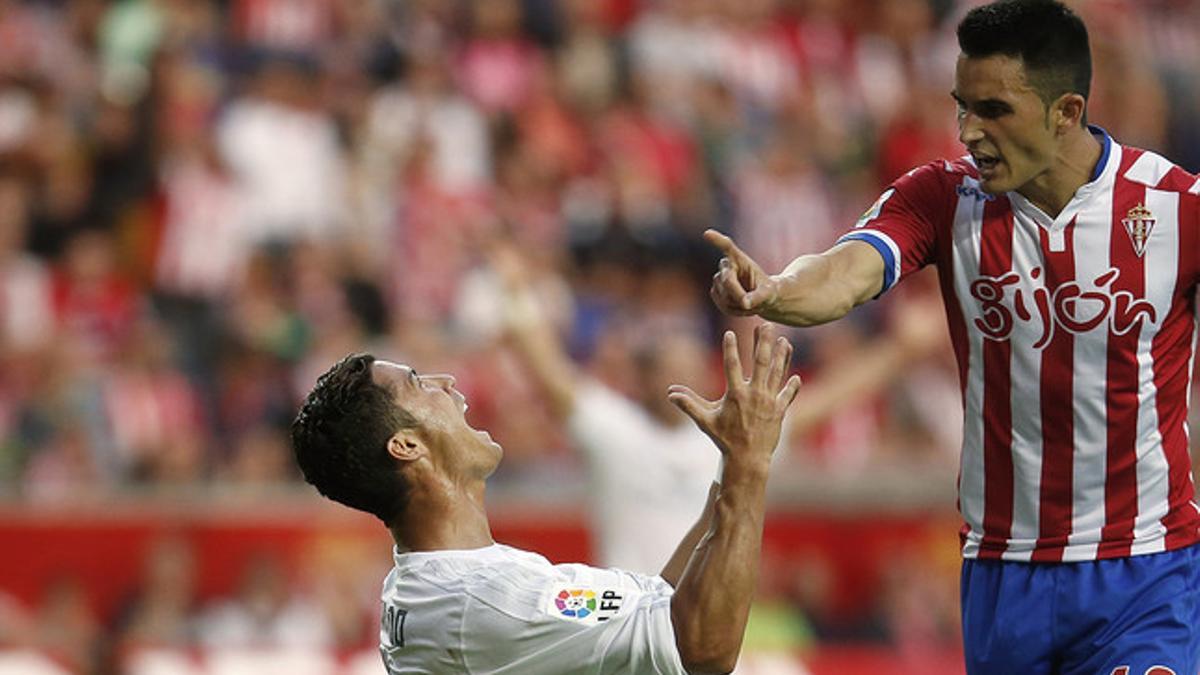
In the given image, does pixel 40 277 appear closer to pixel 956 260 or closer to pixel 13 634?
pixel 13 634

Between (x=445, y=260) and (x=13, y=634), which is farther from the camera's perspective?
(x=445, y=260)

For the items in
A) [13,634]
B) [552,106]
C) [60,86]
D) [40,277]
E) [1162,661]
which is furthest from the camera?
[552,106]

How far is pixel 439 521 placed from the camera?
17.3 feet

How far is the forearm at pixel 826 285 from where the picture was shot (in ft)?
16.6

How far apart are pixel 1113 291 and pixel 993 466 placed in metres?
0.56

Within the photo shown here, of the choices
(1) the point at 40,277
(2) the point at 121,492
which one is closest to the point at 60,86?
(1) the point at 40,277

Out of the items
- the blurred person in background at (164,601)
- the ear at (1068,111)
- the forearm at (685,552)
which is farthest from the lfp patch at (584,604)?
the blurred person in background at (164,601)

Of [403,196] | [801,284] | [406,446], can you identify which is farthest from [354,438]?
[403,196]

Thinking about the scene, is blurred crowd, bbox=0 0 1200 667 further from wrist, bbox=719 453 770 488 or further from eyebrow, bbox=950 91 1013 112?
wrist, bbox=719 453 770 488

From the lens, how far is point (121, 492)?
433 inches

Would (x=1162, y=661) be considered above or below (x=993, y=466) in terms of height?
below

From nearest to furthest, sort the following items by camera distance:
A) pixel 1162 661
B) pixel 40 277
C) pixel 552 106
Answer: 1. pixel 1162 661
2. pixel 40 277
3. pixel 552 106

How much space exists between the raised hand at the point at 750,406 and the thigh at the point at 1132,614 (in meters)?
1.06

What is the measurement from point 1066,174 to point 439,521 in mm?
1820
